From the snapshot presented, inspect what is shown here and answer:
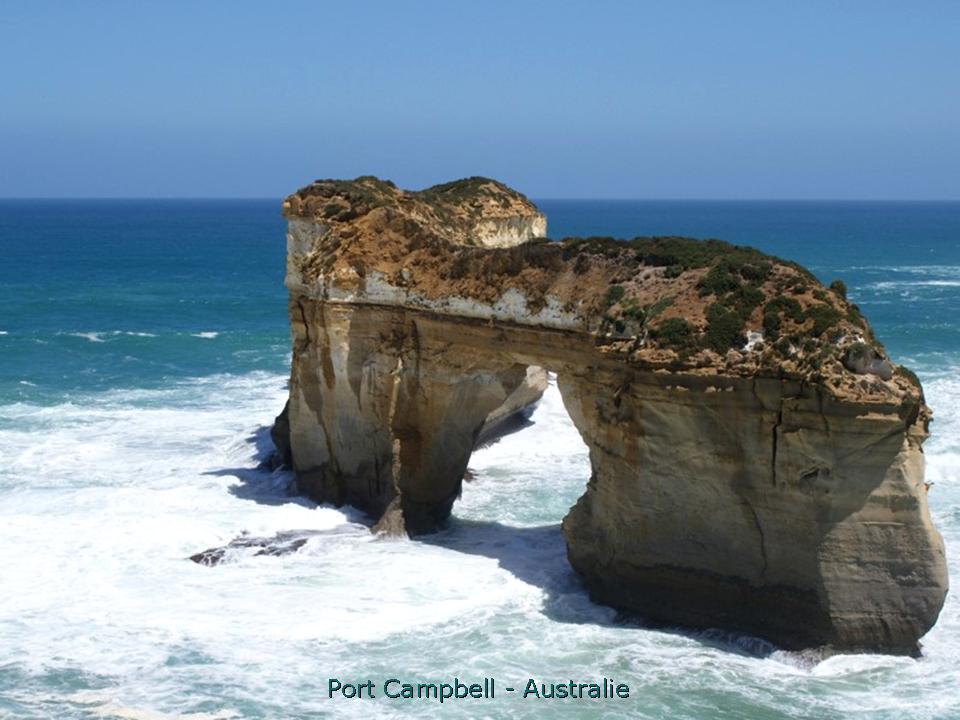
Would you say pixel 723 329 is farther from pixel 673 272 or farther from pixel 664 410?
pixel 673 272

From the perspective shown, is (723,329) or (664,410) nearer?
(723,329)

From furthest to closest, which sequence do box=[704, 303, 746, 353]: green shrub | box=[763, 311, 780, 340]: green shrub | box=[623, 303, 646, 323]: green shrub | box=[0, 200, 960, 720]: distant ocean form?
box=[623, 303, 646, 323]: green shrub < box=[704, 303, 746, 353]: green shrub < box=[763, 311, 780, 340]: green shrub < box=[0, 200, 960, 720]: distant ocean

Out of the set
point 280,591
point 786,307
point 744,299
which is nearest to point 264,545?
point 280,591

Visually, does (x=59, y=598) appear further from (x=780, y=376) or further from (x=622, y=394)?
(x=780, y=376)

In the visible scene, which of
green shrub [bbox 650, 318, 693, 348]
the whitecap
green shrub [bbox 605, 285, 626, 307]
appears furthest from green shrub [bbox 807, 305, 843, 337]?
the whitecap

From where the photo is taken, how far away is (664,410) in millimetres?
Result: 19516

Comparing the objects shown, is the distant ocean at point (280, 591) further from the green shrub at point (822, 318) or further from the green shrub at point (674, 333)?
the green shrub at point (822, 318)

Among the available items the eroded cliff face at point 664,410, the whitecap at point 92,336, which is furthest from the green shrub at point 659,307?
the whitecap at point 92,336

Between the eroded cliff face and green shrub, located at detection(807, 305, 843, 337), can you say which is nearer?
the eroded cliff face

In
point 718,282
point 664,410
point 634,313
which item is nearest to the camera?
point 664,410

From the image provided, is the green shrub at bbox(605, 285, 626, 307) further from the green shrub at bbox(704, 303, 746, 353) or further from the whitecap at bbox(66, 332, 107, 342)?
the whitecap at bbox(66, 332, 107, 342)

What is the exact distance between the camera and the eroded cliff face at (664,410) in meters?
18.2

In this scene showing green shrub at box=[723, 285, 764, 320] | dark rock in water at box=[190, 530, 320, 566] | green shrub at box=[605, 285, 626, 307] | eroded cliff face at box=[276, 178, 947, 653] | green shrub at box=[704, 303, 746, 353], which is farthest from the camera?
dark rock in water at box=[190, 530, 320, 566]

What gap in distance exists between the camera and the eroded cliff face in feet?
59.8
